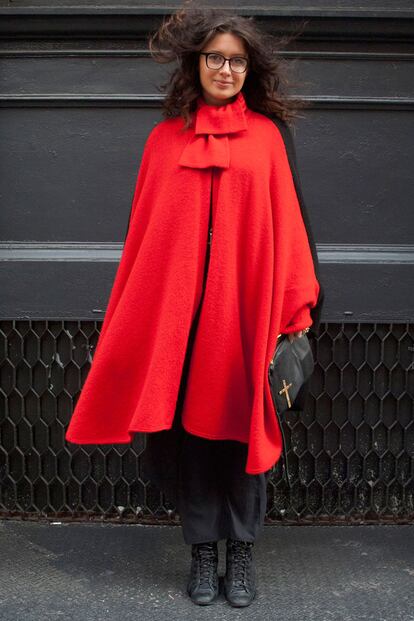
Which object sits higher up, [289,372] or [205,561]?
[289,372]

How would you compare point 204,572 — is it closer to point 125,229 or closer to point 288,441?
point 288,441

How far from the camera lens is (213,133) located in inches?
106

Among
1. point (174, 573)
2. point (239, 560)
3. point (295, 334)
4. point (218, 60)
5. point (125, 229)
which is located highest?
point (218, 60)

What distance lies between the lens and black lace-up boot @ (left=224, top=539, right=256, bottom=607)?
290 cm

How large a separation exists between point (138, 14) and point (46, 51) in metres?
0.42

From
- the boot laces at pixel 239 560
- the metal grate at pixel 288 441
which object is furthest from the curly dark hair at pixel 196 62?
the boot laces at pixel 239 560

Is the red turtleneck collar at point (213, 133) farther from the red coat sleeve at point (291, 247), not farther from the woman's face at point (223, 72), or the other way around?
the red coat sleeve at point (291, 247)

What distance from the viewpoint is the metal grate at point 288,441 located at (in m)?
3.56

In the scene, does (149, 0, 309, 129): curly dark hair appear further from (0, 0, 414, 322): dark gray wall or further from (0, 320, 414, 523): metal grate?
(0, 320, 414, 523): metal grate

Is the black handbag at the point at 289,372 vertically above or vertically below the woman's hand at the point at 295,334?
below

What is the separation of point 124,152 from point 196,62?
85 cm

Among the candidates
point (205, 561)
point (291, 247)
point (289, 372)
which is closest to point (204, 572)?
point (205, 561)

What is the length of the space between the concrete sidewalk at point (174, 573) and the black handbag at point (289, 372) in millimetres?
619

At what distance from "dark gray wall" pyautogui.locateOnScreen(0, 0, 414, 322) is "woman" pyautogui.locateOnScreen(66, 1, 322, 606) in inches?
26.8
